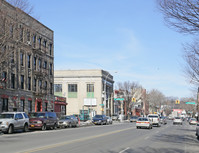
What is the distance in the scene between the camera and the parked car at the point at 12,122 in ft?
88.0

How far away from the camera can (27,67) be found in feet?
149

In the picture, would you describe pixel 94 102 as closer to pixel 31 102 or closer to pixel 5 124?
pixel 31 102

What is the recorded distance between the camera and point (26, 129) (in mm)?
30547

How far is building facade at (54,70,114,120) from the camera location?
3305 inches

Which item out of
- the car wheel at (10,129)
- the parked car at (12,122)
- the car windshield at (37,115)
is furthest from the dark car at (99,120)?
the car wheel at (10,129)

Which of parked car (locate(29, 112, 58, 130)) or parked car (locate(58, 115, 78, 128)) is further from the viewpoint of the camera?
parked car (locate(58, 115, 78, 128))

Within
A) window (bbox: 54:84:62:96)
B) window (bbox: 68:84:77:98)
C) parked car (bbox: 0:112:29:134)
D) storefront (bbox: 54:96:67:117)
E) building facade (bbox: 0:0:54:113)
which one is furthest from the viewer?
window (bbox: 54:84:62:96)

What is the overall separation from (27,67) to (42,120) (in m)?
14.2

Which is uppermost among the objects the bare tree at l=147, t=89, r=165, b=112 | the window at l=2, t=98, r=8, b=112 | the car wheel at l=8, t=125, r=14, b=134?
the bare tree at l=147, t=89, r=165, b=112

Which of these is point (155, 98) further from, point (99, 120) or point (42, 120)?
point (42, 120)

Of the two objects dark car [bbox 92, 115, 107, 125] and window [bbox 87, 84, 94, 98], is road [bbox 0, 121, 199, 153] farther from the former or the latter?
window [bbox 87, 84, 94, 98]

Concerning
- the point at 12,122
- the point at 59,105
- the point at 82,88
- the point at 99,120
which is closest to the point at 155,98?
the point at 82,88

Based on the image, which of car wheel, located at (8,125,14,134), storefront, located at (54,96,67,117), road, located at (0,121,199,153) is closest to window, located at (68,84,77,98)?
storefront, located at (54,96,67,117)

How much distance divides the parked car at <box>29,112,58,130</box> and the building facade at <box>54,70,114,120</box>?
46.4 meters
